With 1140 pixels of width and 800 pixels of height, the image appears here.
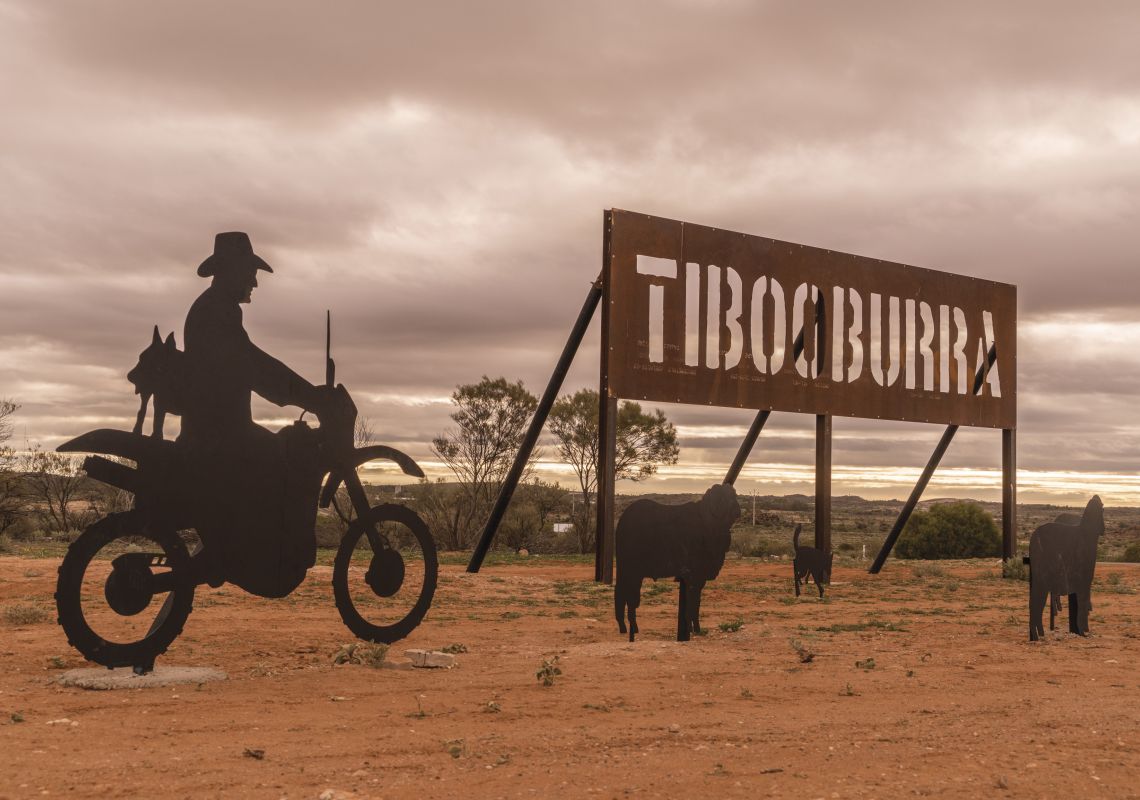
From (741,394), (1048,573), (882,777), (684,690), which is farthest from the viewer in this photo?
(741,394)

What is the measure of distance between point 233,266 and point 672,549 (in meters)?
4.95

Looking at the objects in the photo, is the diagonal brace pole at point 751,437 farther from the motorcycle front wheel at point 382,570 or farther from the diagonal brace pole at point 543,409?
the motorcycle front wheel at point 382,570

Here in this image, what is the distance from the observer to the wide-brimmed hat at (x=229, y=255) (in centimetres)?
891

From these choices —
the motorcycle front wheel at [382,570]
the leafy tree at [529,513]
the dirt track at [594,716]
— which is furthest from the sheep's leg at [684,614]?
the leafy tree at [529,513]

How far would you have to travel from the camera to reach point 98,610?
1229 cm

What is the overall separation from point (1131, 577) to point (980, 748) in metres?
17.0

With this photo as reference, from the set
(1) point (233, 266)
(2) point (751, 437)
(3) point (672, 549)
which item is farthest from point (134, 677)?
(2) point (751, 437)

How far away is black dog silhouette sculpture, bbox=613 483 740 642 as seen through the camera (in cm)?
1049

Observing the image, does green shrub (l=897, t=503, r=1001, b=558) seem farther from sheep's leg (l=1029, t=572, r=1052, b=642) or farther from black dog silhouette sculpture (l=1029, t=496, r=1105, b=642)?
sheep's leg (l=1029, t=572, r=1052, b=642)

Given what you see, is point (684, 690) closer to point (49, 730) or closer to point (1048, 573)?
point (49, 730)

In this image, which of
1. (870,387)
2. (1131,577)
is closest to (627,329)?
(870,387)

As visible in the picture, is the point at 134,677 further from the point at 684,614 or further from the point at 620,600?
the point at 684,614

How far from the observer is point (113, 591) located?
7.95m

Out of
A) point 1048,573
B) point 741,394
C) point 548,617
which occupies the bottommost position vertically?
point 548,617
